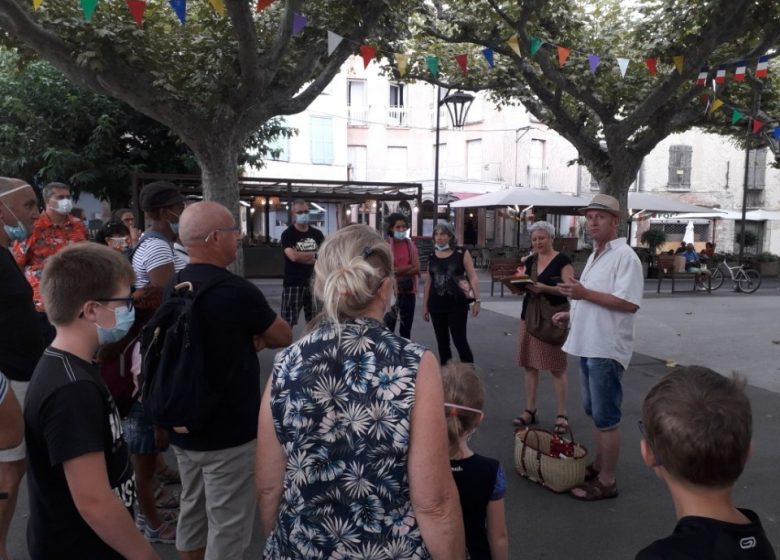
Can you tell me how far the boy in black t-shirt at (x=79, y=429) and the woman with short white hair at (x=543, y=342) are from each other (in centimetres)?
337

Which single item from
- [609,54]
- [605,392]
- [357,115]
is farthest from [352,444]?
[357,115]

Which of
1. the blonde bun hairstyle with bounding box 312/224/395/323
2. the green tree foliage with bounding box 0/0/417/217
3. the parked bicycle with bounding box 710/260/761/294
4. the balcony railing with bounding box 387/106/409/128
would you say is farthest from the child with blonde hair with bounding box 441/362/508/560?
the balcony railing with bounding box 387/106/409/128

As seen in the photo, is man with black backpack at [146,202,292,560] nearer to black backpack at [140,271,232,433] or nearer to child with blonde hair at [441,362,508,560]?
black backpack at [140,271,232,433]

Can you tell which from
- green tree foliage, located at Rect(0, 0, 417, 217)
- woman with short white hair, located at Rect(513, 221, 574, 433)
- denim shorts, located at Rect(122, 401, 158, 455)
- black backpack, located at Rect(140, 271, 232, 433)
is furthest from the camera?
green tree foliage, located at Rect(0, 0, 417, 217)

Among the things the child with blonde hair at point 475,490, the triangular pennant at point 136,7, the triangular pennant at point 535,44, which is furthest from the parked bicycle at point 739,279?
the child with blonde hair at point 475,490

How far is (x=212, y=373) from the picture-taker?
2.32 m

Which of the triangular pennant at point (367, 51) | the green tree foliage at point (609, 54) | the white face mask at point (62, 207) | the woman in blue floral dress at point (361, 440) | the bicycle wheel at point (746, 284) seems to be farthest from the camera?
the bicycle wheel at point (746, 284)

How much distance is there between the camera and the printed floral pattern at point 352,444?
151 centimetres

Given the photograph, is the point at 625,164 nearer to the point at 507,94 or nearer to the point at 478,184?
the point at 507,94

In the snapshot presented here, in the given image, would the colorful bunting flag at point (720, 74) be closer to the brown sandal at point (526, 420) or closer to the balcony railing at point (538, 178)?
the brown sandal at point (526, 420)

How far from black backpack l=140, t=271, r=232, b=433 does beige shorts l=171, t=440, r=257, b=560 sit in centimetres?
18

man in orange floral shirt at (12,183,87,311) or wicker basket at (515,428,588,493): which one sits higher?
man in orange floral shirt at (12,183,87,311)

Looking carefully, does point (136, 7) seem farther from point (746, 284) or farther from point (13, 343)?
point (746, 284)

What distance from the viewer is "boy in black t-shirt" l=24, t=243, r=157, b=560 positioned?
1530 millimetres
